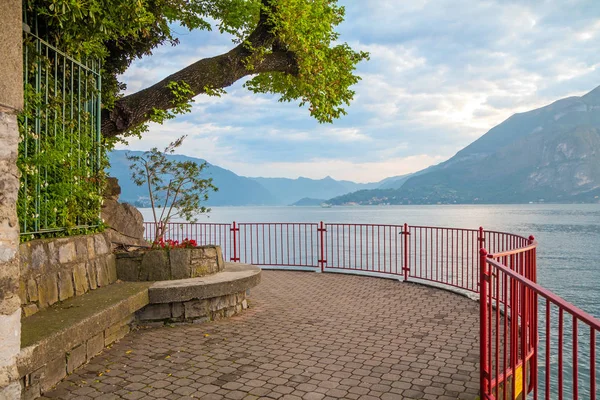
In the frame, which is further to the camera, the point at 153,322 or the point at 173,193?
the point at 173,193

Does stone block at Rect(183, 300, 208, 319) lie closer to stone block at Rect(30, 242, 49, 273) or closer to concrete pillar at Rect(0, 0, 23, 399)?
stone block at Rect(30, 242, 49, 273)

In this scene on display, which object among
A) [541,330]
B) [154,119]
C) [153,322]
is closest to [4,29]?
[153,322]

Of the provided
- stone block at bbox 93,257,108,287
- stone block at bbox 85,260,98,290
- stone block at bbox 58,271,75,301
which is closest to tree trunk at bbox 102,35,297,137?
stone block at bbox 93,257,108,287

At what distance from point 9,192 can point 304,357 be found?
3267 mm

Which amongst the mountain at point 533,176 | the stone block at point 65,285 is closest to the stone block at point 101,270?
the stone block at point 65,285

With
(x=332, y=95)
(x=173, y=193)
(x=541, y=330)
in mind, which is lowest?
(x=541, y=330)

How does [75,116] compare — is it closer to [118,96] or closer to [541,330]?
[118,96]

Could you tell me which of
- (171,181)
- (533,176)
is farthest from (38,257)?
(533,176)

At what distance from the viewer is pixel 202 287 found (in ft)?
20.2

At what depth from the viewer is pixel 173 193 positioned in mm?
8242

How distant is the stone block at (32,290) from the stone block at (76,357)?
25.2 inches

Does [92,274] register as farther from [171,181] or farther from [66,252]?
[171,181]

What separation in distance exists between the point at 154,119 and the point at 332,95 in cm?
438

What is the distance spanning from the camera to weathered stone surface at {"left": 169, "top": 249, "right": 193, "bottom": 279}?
258 inches
